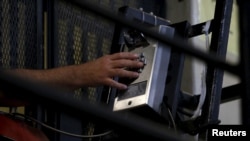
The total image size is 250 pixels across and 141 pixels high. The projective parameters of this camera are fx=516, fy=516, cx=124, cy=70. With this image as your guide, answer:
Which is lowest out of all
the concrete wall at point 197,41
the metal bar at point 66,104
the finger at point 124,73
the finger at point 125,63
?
the concrete wall at point 197,41

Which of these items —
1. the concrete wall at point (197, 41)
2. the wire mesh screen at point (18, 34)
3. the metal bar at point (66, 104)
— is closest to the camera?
the metal bar at point (66, 104)

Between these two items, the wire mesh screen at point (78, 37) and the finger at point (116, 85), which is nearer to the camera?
the finger at point (116, 85)

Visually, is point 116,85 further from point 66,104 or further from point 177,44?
point 66,104

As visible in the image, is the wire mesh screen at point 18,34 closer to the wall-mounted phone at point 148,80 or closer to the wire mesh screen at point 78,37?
the wire mesh screen at point 78,37

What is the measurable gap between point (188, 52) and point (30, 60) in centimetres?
116

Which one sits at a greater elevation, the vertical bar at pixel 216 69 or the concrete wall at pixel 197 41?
the vertical bar at pixel 216 69

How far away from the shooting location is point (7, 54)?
59.8 inches

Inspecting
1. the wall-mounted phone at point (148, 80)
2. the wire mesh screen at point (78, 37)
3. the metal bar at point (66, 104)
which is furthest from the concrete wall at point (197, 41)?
the metal bar at point (66, 104)

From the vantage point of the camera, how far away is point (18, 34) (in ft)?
5.11

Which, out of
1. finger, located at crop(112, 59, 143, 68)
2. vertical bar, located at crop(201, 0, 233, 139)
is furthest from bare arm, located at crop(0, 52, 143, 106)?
vertical bar, located at crop(201, 0, 233, 139)

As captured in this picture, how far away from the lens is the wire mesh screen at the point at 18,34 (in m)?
Answer: 1.53

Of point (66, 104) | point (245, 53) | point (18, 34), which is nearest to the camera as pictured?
point (66, 104)

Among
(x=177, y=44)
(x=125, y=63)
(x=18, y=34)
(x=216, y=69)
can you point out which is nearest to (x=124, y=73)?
(x=125, y=63)

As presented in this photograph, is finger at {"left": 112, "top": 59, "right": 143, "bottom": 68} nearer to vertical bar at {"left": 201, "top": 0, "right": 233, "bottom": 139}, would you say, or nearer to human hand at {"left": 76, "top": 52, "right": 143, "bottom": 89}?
human hand at {"left": 76, "top": 52, "right": 143, "bottom": 89}
